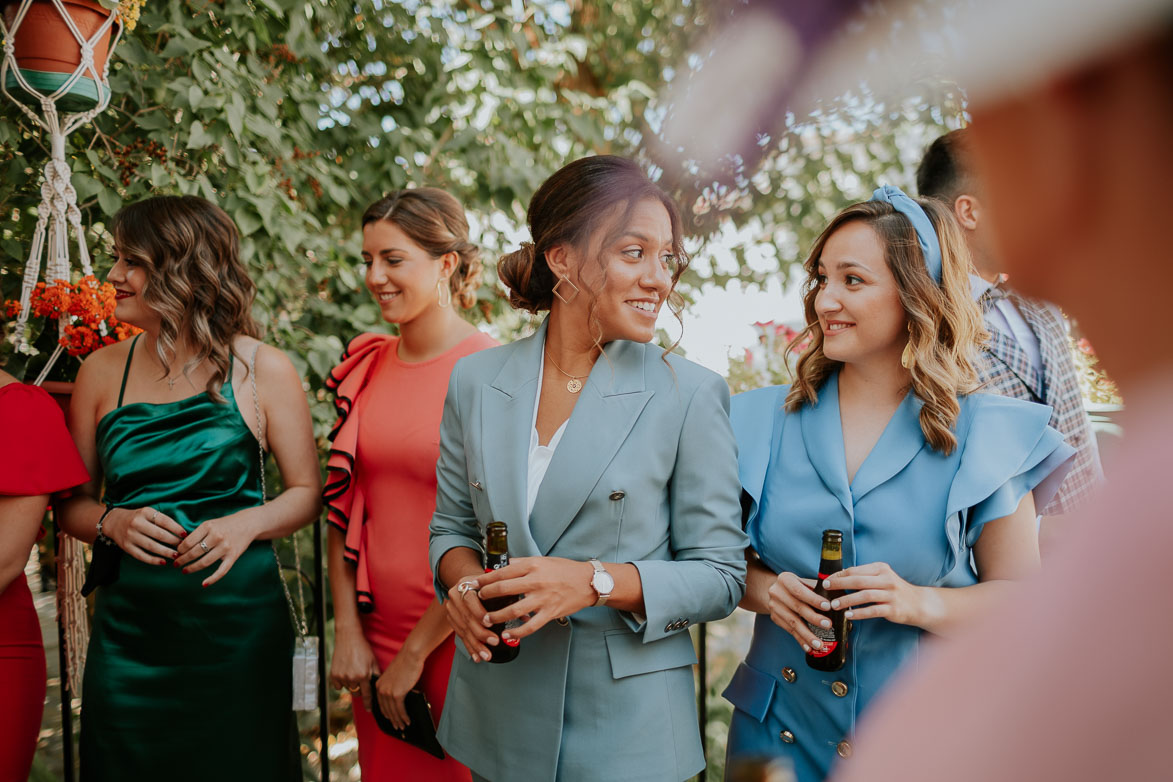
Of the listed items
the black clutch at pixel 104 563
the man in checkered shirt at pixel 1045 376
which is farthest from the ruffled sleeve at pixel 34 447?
the man in checkered shirt at pixel 1045 376

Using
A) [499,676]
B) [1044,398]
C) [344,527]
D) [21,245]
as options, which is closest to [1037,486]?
[1044,398]

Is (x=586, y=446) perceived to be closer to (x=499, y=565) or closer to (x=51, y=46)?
(x=499, y=565)

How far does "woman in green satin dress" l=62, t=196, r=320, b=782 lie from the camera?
2486 mm

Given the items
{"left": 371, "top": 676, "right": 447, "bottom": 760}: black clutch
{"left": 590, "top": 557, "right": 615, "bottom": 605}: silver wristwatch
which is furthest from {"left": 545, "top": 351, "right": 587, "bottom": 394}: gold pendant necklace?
{"left": 371, "top": 676, "right": 447, "bottom": 760}: black clutch

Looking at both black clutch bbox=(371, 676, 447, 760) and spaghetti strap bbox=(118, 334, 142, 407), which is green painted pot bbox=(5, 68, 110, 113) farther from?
black clutch bbox=(371, 676, 447, 760)

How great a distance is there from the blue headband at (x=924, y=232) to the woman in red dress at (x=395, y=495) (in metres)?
1.47

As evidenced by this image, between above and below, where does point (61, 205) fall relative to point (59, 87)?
below

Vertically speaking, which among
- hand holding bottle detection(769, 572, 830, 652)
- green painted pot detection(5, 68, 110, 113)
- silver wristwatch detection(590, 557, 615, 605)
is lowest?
hand holding bottle detection(769, 572, 830, 652)

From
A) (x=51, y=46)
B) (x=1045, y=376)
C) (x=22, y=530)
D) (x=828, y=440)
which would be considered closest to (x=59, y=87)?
(x=51, y=46)

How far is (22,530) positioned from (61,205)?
1206 mm

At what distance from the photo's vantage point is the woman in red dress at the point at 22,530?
2.31 meters

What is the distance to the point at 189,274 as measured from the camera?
104 inches

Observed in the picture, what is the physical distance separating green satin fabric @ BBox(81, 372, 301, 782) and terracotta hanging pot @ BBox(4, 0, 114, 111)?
119cm

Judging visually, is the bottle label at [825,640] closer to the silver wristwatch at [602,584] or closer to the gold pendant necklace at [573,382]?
the silver wristwatch at [602,584]
